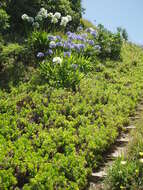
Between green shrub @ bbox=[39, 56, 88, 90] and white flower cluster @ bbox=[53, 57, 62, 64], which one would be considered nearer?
green shrub @ bbox=[39, 56, 88, 90]

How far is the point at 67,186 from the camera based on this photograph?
4684 mm

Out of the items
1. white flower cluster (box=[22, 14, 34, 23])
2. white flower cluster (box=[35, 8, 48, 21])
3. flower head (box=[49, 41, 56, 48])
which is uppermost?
white flower cluster (box=[35, 8, 48, 21])

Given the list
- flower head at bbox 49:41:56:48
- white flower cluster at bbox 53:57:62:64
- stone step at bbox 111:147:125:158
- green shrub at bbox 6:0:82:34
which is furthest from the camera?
green shrub at bbox 6:0:82:34

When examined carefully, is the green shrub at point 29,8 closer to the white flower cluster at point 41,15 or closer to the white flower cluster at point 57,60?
the white flower cluster at point 41,15

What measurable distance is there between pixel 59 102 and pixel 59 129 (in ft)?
4.25

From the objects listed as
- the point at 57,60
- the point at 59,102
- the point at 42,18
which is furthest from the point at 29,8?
the point at 59,102

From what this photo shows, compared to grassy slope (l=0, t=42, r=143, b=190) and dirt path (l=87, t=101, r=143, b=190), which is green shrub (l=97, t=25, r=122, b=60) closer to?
grassy slope (l=0, t=42, r=143, b=190)

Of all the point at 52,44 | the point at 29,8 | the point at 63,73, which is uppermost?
the point at 29,8

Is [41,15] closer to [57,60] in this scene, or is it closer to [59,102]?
[57,60]

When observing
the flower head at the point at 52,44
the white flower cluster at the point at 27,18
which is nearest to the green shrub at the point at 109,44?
the white flower cluster at the point at 27,18

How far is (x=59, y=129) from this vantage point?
19.4 feet

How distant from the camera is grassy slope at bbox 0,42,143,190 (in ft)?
15.7

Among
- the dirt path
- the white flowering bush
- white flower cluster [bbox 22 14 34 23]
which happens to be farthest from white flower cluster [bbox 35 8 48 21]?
the dirt path

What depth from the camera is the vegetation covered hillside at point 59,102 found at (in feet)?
16.1
